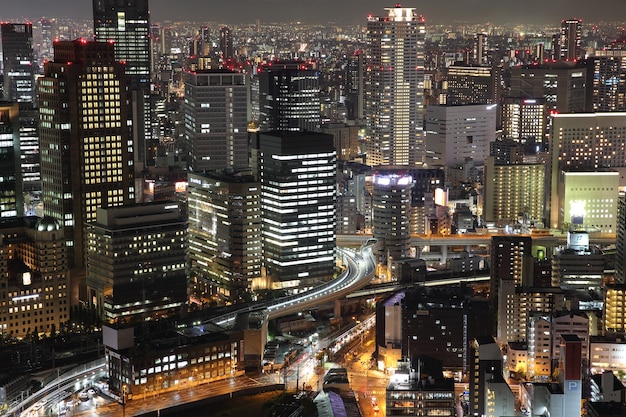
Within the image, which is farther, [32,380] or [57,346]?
[57,346]

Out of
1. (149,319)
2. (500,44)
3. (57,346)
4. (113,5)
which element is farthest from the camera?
(500,44)

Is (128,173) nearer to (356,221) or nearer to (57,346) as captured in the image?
(57,346)

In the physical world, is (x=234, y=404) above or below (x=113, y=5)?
below

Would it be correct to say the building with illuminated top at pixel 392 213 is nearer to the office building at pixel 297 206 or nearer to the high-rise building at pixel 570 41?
the office building at pixel 297 206

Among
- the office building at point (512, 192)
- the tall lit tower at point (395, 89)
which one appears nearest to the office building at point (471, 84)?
the tall lit tower at point (395, 89)

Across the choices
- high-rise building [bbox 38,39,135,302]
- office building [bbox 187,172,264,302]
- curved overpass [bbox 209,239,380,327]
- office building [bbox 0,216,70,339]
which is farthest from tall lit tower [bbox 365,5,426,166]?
office building [bbox 0,216,70,339]

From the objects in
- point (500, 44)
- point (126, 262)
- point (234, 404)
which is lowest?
point (234, 404)

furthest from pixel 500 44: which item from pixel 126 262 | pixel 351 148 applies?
pixel 126 262
